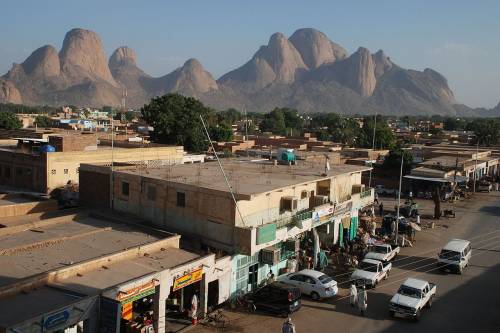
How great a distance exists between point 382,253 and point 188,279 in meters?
10.4

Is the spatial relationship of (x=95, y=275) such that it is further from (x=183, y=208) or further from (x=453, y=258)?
(x=453, y=258)

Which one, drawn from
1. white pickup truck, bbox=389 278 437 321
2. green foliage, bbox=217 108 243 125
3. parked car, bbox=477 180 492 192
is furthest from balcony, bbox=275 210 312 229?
green foliage, bbox=217 108 243 125

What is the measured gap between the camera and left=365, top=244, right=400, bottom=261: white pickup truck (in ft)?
68.4

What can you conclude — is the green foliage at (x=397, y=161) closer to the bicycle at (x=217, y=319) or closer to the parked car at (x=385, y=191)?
the parked car at (x=385, y=191)

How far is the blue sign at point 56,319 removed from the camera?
10304mm

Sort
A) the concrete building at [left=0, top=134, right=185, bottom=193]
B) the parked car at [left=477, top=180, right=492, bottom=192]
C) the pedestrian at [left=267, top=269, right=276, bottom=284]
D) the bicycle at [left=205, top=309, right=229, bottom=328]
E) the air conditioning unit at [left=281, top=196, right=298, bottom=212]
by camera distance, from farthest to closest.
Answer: the parked car at [left=477, top=180, right=492, bottom=192], the concrete building at [left=0, top=134, right=185, bottom=193], the air conditioning unit at [left=281, top=196, right=298, bottom=212], the pedestrian at [left=267, top=269, right=276, bottom=284], the bicycle at [left=205, top=309, right=229, bottom=328]

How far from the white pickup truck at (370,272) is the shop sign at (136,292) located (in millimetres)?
8601

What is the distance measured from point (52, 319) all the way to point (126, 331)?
9.61ft

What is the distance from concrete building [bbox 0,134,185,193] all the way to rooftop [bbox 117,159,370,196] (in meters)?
2.89

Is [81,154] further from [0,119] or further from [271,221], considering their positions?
[0,119]

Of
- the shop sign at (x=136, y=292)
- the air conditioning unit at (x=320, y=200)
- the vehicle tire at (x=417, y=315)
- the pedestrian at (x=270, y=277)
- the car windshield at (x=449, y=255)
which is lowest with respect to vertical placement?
the vehicle tire at (x=417, y=315)

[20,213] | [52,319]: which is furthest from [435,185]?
[52,319]

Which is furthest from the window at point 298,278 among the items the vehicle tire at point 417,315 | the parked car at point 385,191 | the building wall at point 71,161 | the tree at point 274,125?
the tree at point 274,125

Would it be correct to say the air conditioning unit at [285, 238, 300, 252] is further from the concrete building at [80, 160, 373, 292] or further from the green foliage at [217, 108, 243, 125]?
the green foliage at [217, 108, 243, 125]
